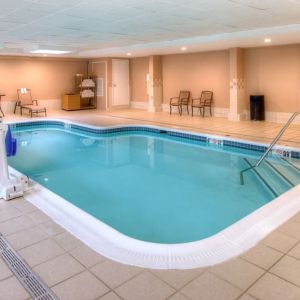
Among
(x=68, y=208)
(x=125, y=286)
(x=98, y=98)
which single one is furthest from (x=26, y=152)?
(x=98, y=98)

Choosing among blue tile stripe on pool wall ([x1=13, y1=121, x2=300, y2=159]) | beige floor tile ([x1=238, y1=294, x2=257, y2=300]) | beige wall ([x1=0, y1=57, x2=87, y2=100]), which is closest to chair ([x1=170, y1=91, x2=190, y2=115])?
blue tile stripe on pool wall ([x1=13, y1=121, x2=300, y2=159])

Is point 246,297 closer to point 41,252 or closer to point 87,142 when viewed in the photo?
point 41,252

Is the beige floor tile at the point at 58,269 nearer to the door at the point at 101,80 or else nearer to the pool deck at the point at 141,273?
the pool deck at the point at 141,273

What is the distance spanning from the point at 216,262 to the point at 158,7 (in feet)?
11.0

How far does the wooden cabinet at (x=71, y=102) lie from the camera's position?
12.7 metres

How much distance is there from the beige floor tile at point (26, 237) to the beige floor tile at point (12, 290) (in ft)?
1.51

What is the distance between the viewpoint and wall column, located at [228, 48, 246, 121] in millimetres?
9250

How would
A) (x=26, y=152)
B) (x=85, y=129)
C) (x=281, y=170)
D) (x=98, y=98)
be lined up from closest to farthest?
(x=281, y=170) → (x=26, y=152) → (x=85, y=129) → (x=98, y=98)

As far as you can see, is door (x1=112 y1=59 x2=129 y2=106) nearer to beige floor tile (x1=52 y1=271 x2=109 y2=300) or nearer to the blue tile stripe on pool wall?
the blue tile stripe on pool wall

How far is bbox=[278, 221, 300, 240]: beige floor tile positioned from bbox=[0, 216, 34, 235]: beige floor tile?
2262mm

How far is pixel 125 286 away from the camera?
207cm

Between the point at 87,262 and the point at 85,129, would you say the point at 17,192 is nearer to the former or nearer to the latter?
the point at 87,262

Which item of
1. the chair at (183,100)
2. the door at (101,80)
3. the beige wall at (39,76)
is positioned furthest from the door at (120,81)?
the chair at (183,100)

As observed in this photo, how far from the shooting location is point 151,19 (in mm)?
5109
